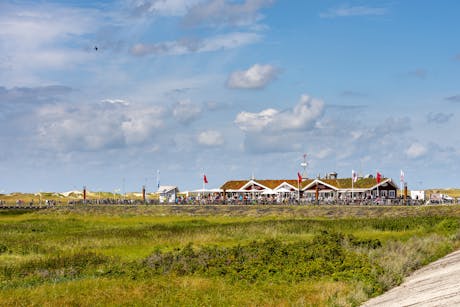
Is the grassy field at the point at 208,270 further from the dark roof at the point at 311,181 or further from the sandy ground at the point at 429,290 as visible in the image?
the dark roof at the point at 311,181

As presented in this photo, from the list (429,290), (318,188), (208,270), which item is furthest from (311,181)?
(429,290)

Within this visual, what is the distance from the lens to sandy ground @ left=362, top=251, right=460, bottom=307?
18.2m

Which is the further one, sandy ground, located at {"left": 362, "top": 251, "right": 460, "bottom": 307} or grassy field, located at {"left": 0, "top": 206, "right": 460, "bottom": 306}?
grassy field, located at {"left": 0, "top": 206, "right": 460, "bottom": 306}

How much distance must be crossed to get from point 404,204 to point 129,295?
70.9 m

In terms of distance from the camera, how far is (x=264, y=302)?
69.9 ft

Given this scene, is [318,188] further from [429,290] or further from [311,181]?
[429,290]

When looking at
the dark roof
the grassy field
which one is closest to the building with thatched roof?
the dark roof

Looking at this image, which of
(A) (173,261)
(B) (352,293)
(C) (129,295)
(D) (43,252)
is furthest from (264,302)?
(D) (43,252)

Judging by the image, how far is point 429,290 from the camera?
2047cm

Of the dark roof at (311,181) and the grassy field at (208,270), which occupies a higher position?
the dark roof at (311,181)

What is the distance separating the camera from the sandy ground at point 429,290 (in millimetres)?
18203

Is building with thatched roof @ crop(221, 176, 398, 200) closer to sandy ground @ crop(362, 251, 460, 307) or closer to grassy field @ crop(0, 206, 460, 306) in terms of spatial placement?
grassy field @ crop(0, 206, 460, 306)

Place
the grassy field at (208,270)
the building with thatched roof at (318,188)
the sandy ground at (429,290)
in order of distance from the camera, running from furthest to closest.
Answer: the building with thatched roof at (318,188) < the grassy field at (208,270) < the sandy ground at (429,290)

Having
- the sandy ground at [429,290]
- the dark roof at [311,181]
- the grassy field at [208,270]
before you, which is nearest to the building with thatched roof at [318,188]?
the dark roof at [311,181]
